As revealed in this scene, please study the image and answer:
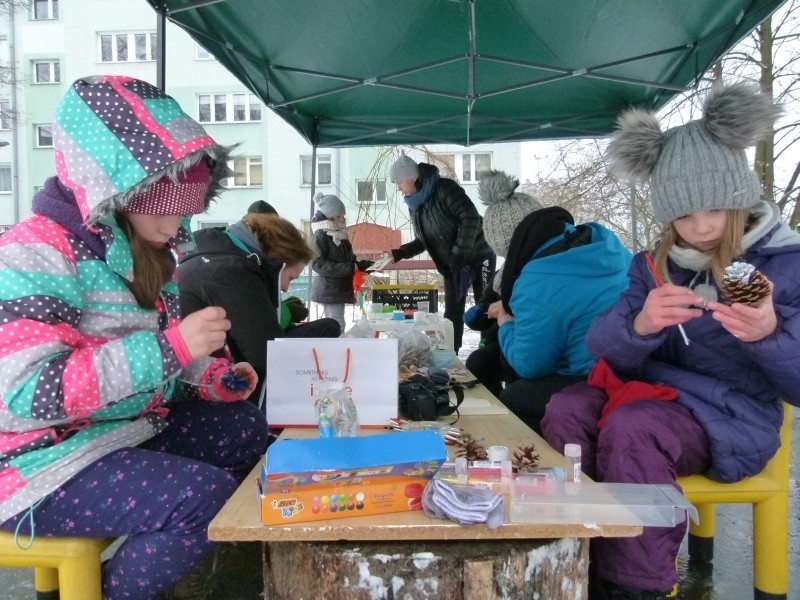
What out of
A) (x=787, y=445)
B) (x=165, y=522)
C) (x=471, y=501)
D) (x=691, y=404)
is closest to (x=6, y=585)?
(x=165, y=522)

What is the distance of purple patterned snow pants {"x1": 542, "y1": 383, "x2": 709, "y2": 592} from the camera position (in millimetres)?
1561

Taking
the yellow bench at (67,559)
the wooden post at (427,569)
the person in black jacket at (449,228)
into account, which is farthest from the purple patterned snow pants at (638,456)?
the person in black jacket at (449,228)

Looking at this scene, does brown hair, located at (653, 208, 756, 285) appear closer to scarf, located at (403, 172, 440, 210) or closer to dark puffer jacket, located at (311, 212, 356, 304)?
scarf, located at (403, 172, 440, 210)

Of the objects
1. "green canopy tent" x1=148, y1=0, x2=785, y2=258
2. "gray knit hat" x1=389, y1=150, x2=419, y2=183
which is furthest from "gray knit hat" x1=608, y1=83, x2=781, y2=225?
"gray knit hat" x1=389, y1=150, x2=419, y2=183

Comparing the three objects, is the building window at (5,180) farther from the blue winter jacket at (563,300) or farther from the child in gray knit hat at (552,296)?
the blue winter jacket at (563,300)

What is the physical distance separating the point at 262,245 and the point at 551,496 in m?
1.92

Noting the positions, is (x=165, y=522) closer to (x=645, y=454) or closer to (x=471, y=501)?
(x=471, y=501)

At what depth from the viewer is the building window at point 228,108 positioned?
21.5m

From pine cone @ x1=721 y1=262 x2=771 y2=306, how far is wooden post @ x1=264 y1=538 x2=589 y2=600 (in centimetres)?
73

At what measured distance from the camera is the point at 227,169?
1961mm

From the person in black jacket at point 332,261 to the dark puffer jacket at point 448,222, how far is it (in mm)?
811

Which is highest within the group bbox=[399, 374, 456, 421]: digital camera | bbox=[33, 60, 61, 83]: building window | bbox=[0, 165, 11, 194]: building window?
bbox=[33, 60, 61, 83]: building window

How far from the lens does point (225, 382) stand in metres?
1.96

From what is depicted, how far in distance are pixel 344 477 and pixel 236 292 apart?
1558mm
